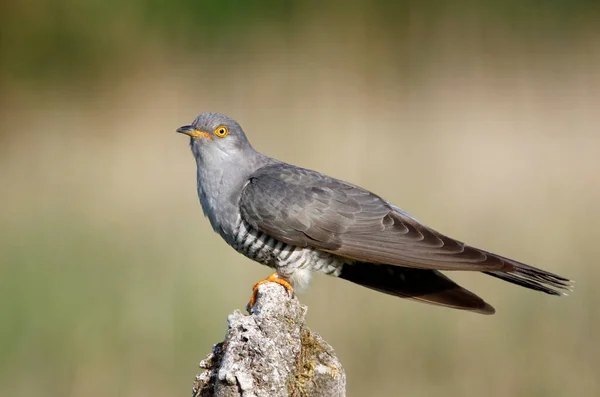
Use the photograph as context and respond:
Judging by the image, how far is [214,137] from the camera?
13.1ft

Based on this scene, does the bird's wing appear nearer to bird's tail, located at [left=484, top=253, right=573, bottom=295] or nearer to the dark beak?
bird's tail, located at [left=484, top=253, right=573, bottom=295]

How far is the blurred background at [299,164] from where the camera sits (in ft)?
15.3

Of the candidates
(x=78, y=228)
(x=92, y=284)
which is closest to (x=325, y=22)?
(x=78, y=228)

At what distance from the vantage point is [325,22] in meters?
8.87

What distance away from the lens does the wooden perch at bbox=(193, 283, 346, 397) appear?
1993 mm

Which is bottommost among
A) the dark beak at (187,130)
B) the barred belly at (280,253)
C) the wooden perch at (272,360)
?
the wooden perch at (272,360)

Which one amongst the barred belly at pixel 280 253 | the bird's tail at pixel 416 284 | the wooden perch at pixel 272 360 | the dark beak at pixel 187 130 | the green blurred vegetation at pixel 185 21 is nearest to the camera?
the wooden perch at pixel 272 360

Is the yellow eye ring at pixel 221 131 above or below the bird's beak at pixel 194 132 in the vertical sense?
above

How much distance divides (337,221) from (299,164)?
9.14 ft

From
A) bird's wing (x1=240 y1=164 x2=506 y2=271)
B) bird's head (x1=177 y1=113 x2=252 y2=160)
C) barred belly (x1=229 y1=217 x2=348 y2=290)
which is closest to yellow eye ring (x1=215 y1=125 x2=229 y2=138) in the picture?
bird's head (x1=177 y1=113 x2=252 y2=160)

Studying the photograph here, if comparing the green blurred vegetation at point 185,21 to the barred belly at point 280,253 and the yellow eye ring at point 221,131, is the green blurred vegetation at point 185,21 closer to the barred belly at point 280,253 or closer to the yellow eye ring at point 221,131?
the yellow eye ring at point 221,131

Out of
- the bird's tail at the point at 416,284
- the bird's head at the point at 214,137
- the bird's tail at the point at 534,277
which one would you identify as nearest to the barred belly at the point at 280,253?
the bird's tail at the point at 416,284

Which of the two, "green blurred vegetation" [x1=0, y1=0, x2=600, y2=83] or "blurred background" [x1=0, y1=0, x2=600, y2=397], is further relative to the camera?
"green blurred vegetation" [x1=0, y1=0, x2=600, y2=83]

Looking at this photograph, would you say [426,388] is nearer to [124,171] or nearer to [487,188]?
[487,188]
